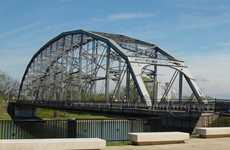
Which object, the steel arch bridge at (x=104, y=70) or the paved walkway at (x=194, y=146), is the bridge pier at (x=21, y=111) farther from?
the paved walkway at (x=194, y=146)

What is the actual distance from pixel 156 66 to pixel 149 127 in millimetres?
61960

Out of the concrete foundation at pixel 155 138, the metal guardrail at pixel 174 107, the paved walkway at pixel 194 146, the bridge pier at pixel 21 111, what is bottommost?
the bridge pier at pixel 21 111

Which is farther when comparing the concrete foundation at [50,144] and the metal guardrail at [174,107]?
the metal guardrail at [174,107]

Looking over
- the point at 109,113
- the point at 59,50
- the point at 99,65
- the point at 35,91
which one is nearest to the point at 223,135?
the point at 109,113

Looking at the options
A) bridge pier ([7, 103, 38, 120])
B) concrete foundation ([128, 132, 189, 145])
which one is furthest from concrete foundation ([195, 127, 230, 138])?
bridge pier ([7, 103, 38, 120])

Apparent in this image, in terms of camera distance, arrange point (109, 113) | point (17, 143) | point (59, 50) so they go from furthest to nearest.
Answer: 1. point (59, 50)
2. point (109, 113)
3. point (17, 143)

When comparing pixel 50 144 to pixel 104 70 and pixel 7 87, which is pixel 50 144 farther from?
pixel 7 87

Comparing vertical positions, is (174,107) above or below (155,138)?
→ above

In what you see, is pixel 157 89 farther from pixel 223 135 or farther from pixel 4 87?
pixel 4 87

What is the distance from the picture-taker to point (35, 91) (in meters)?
140

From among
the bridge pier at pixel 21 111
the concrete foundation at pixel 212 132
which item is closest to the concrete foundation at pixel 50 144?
the concrete foundation at pixel 212 132

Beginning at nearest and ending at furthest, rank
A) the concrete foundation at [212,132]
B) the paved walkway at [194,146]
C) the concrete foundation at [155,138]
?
the paved walkway at [194,146]
the concrete foundation at [155,138]
the concrete foundation at [212,132]

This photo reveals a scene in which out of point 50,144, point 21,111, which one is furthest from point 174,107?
point 21,111

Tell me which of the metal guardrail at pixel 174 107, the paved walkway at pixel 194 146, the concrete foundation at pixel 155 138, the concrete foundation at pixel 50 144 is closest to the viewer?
the concrete foundation at pixel 50 144
